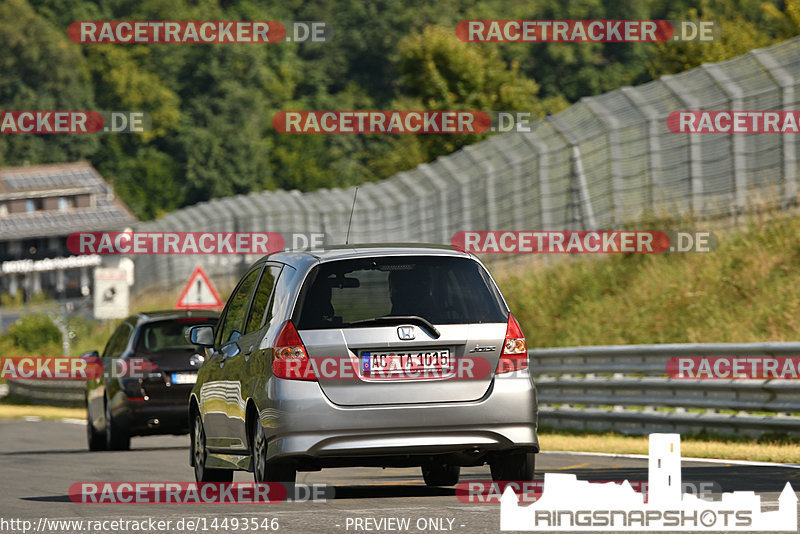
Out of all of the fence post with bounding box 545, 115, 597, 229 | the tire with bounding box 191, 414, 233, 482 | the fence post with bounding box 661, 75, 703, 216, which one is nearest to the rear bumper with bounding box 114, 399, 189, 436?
the tire with bounding box 191, 414, 233, 482

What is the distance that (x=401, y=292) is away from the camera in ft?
35.2

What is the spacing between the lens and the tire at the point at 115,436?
63.0ft

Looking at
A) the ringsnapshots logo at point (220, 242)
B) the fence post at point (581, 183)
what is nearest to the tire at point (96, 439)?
the fence post at point (581, 183)

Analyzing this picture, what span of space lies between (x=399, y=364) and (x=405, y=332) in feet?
0.66

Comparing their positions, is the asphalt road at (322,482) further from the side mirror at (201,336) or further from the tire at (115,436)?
the side mirror at (201,336)

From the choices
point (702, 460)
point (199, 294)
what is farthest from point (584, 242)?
point (702, 460)

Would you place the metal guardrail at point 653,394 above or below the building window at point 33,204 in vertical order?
below

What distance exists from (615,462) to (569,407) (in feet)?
20.3

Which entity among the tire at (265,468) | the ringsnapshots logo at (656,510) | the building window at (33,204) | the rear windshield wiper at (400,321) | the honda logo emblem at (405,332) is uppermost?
the building window at (33,204)

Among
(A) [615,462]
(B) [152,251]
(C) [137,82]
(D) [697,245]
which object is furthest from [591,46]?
(A) [615,462]

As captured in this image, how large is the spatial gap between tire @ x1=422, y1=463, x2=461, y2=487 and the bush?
5973 cm

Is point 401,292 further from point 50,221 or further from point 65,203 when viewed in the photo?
point 65,203

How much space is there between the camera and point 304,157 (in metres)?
131

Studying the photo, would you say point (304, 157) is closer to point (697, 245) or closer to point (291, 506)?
point (697, 245)
